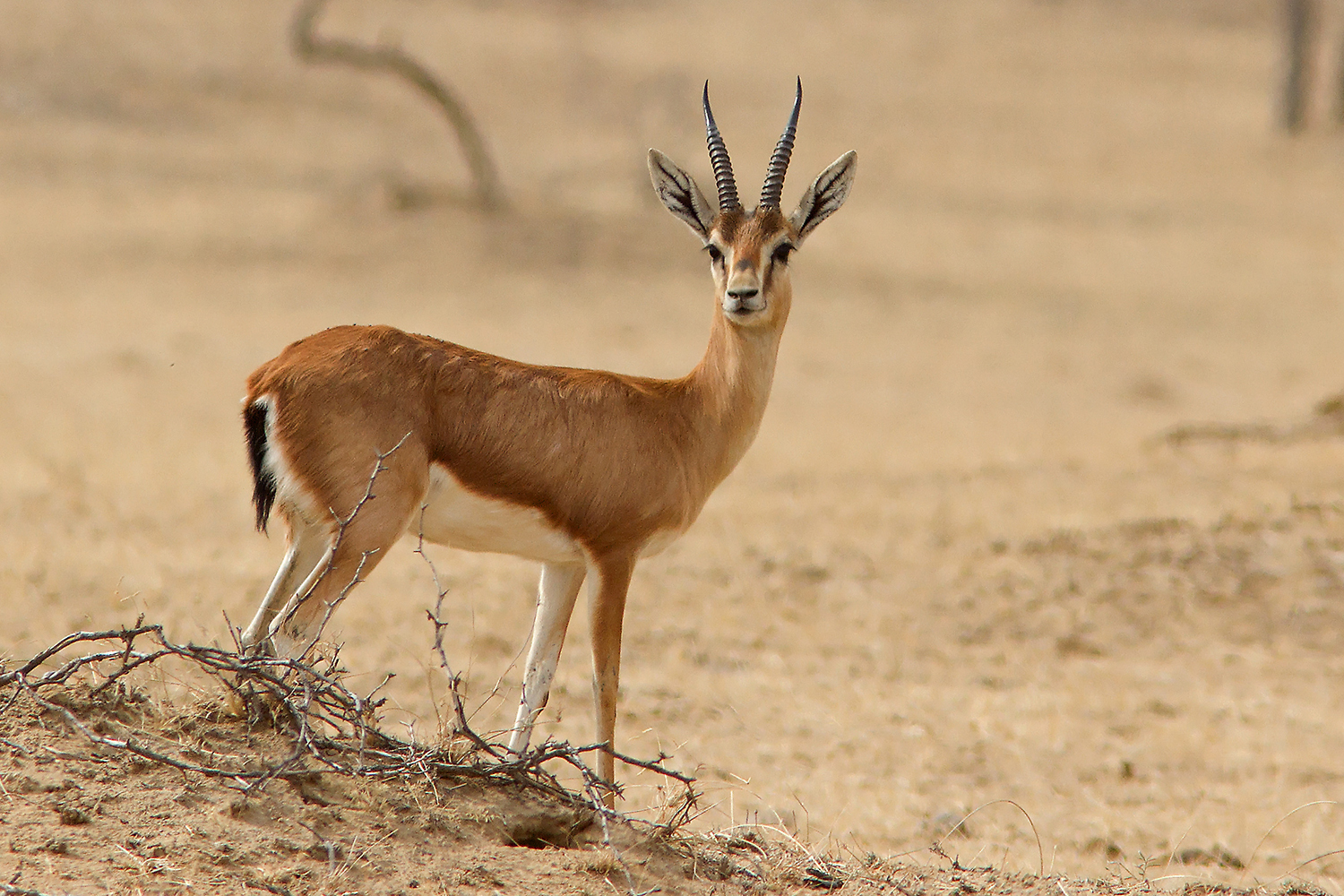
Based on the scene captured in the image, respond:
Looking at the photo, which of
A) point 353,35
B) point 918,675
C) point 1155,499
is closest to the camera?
point 918,675

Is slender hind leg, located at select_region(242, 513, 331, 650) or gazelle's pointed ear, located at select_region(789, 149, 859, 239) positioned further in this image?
gazelle's pointed ear, located at select_region(789, 149, 859, 239)

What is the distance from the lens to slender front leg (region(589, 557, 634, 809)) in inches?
219

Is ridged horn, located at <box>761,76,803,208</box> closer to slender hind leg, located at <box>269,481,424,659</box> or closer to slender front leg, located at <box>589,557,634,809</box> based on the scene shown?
slender front leg, located at <box>589,557,634,809</box>

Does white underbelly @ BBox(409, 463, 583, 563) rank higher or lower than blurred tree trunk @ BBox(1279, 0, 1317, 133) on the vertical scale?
lower

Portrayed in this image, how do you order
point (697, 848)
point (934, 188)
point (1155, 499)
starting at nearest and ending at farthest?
point (697, 848) < point (1155, 499) < point (934, 188)

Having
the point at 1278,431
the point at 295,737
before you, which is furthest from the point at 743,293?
the point at 1278,431

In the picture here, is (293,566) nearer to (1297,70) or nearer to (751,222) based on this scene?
(751,222)

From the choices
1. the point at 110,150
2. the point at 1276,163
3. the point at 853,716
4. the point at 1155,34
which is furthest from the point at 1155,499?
the point at 1155,34

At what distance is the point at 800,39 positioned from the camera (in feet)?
140

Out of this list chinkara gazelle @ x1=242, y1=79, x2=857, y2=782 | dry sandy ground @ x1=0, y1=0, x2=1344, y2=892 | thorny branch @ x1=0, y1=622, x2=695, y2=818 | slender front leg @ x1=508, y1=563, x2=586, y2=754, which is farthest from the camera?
dry sandy ground @ x1=0, y1=0, x2=1344, y2=892

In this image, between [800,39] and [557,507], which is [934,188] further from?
[557,507]

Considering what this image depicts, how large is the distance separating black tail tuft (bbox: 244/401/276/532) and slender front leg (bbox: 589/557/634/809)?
1260 mm

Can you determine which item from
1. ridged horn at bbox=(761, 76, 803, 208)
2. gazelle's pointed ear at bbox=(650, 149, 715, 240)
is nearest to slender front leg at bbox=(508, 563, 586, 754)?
gazelle's pointed ear at bbox=(650, 149, 715, 240)

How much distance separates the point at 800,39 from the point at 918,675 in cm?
3664
